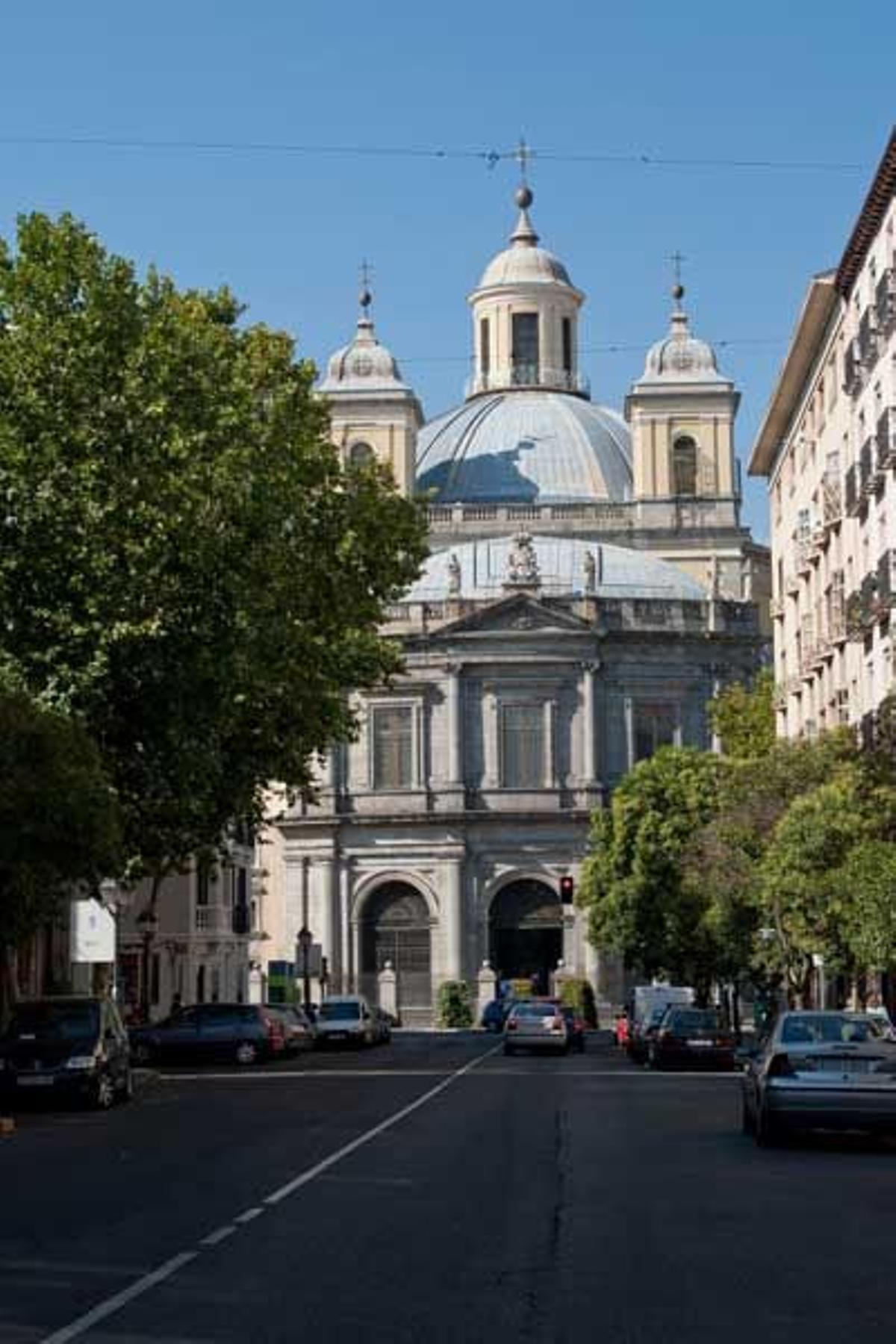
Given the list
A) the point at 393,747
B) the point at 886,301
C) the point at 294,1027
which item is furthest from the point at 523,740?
the point at 886,301

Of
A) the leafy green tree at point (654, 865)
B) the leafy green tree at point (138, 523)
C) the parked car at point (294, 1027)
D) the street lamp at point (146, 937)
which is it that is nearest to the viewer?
the leafy green tree at point (138, 523)

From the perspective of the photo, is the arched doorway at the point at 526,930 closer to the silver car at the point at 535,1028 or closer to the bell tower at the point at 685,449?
the bell tower at the point at 685,449

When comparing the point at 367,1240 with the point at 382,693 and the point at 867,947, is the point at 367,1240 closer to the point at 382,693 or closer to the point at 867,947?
the point at 867,947

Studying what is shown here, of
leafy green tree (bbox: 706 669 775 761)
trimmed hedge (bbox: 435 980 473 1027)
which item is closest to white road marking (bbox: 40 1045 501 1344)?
leafy green tree (bbox: 706 669 775 761)

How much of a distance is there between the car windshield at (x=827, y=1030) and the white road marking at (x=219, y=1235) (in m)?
8.16

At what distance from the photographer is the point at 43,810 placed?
3266cm

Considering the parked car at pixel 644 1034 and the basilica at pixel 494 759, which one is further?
the basilica at pixel 494 759

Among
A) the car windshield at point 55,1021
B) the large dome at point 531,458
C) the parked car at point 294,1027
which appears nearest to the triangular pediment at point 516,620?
the large dome at point 531,458

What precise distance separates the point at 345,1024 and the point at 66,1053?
108ft

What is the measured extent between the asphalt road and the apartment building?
22.5 metres

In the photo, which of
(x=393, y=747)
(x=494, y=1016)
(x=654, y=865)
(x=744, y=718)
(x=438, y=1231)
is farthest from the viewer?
(x=393, y=747)

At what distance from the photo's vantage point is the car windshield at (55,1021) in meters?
30.6

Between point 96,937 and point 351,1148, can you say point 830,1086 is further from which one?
point 96,937

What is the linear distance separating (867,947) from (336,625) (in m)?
11.0
